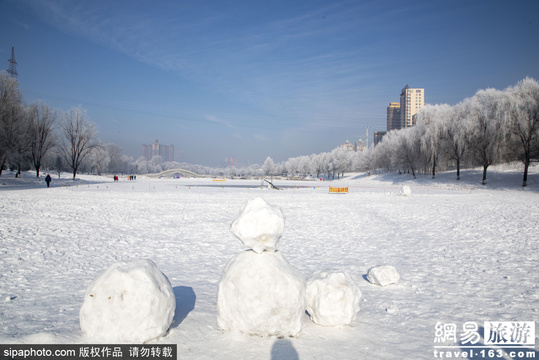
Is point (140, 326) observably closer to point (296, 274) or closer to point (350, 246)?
point (296, 274)

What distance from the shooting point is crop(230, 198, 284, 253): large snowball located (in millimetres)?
4797

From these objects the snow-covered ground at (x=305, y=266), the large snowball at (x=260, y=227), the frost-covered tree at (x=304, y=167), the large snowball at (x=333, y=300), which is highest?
the frost-covered tree at (x=304, y=167)

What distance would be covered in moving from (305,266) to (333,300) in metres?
3.48

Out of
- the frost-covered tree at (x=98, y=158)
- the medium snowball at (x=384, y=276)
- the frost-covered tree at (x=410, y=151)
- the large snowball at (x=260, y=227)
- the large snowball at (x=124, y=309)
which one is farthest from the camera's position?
the frost-covered tree at (x=98, y=158)

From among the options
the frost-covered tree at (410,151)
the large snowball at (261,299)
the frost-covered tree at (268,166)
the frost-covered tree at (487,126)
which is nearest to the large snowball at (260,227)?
A: the large snowball at (261,299)

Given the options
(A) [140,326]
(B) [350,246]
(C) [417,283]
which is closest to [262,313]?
(A) [140,326]

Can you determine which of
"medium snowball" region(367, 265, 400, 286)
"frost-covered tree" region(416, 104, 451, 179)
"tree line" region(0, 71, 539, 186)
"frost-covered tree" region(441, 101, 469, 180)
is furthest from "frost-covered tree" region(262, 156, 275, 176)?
"medium snowball" region(367, 265, 400, 286)

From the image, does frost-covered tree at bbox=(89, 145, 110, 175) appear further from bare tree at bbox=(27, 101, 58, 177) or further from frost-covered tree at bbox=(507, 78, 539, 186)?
frost-covered tree at bbox=(507, 78, 539, 186)

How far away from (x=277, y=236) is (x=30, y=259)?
8.03m

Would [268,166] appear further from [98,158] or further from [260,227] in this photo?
[260,227]

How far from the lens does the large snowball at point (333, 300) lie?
4.98 meters

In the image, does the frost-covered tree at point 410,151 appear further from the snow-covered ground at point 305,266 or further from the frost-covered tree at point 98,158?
the frost-covered tree at point 98,158

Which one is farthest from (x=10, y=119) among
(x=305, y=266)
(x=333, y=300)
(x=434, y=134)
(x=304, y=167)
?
(x=304, y=167)

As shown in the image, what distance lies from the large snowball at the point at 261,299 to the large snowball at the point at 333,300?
0.47 m
